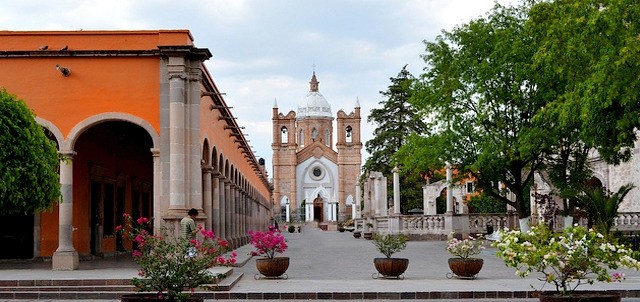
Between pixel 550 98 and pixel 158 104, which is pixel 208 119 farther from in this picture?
pixel 550 98

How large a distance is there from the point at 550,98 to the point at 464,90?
3.14 meters

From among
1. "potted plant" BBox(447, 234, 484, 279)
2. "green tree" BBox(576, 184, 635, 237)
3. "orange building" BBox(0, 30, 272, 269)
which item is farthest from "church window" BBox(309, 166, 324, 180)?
"potted plant" BBox(447, 234, 484, 279)

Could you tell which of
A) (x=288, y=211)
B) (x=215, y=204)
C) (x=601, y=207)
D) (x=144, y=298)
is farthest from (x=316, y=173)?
(x=144, y=298)

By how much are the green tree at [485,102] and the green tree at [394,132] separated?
100 feet

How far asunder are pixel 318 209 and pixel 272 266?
283 ft

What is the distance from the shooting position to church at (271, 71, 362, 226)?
3974 inches

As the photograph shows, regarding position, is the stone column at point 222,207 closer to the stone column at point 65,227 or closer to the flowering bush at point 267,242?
the stone column at point 65,227

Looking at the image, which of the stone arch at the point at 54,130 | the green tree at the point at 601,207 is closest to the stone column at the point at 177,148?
the stone arch at the point at 54,130

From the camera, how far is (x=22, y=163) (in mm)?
15531

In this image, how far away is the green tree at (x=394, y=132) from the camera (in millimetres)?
59281

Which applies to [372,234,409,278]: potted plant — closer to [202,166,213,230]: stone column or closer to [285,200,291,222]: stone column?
[202,166,213,230]: stone column

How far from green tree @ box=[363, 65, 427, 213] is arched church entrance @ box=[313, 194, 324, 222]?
127ft

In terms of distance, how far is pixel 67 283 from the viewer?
14023 millimetres

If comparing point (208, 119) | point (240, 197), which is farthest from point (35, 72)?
point (240, 197)
